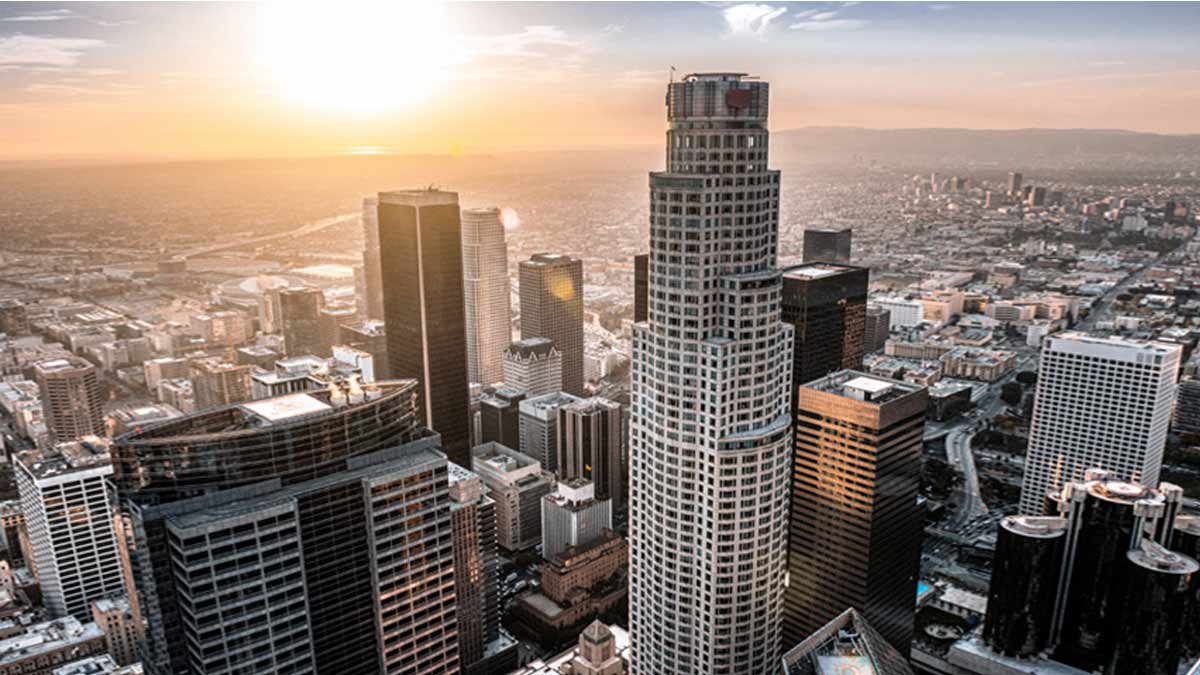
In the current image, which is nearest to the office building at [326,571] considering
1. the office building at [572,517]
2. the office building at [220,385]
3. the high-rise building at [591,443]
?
the office building at [572,517]

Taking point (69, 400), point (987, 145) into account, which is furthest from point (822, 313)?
point (987, 145)

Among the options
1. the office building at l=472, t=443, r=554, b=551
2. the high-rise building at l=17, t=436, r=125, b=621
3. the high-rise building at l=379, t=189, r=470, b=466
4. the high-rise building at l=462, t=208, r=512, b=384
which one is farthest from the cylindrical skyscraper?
the high-rise building at l=462, t=208, r=512, b=384

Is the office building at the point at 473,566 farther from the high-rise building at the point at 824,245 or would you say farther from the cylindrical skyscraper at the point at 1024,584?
the high-rise building at the point at 824,245

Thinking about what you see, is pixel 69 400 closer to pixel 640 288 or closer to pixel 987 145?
pixel 640 288

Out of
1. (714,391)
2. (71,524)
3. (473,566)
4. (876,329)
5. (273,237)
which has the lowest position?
(876,329)

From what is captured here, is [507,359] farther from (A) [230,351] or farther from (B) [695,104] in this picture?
(B) [695,104]
